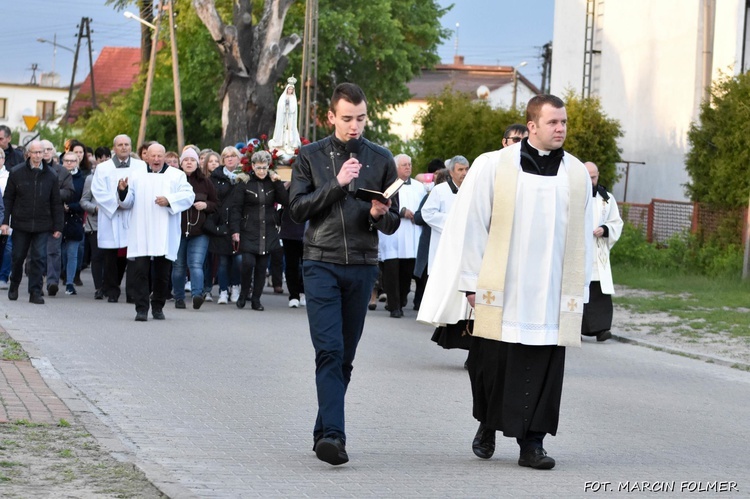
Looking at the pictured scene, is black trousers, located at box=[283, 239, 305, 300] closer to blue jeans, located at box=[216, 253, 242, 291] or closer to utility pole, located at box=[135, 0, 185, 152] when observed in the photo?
blue jeans, located at box=[216, 253, 242, 291]

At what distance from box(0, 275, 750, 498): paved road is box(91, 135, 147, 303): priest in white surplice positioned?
7.69 ft

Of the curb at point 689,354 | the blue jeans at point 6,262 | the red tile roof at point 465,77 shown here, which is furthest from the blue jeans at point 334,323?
the red tile roof at point 465,77

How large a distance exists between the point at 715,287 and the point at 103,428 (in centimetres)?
1606

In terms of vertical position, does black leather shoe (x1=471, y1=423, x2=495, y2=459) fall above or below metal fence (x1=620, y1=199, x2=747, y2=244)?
below

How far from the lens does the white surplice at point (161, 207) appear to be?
1580 cm

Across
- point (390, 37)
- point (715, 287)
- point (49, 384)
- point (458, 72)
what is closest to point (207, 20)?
point (715, 287)

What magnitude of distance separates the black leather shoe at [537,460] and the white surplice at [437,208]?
26.5 ft

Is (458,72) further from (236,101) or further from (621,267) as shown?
(621,267)

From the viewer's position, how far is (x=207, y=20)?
3234 cm

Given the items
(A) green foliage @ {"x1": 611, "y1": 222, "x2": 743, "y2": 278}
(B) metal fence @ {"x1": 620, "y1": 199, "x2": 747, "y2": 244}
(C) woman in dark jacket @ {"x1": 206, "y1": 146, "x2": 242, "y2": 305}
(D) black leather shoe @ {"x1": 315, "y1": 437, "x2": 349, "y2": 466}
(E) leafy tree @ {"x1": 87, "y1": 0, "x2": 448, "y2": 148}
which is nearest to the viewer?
(D) black leather shoe @ {"x1": 315, "y1": 437, "x2": 349, "y2": 466}

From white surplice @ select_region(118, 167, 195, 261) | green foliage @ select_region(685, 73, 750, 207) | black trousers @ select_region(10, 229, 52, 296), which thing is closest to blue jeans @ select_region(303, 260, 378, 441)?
white surplice @ select_region(118, 167, 195, 261)

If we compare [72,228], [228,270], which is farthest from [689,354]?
[72,228]

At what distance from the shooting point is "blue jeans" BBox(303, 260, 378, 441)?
23.6ft

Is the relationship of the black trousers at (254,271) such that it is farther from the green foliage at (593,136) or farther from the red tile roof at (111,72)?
the red tile roof at (111,72)
